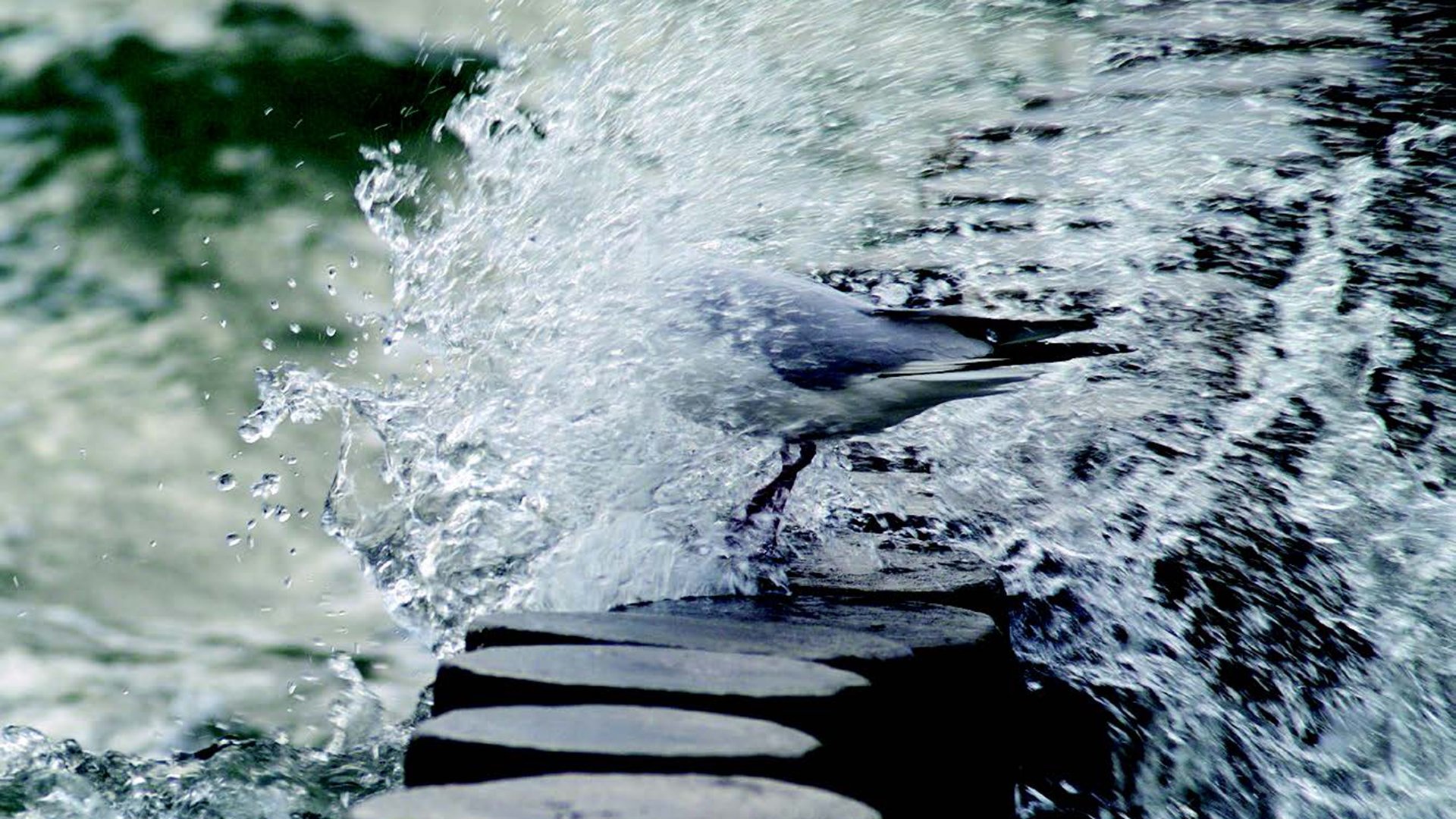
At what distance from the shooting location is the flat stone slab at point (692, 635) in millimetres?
1414

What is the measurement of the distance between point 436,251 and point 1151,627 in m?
1.70

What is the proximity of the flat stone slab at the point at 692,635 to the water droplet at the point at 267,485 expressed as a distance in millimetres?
1554

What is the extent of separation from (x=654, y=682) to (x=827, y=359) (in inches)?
28.9

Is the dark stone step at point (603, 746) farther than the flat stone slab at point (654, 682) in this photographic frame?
No

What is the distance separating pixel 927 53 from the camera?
146 inches

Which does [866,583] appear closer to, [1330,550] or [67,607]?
[1330,550]

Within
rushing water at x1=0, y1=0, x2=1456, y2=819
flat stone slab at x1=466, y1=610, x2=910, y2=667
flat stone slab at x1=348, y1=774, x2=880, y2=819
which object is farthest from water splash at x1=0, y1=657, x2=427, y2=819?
flat stone slab at x1=348, y1=774, x2=880, y2=819

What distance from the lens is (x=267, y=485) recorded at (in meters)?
3.05

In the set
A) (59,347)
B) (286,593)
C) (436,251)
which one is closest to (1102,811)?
(436,251)

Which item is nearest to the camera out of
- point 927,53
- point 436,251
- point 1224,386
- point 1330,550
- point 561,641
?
point 561,641

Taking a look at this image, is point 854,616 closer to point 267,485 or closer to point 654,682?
point 654,682

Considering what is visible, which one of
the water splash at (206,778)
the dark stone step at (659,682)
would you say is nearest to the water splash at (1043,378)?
the water splash at (206,778)

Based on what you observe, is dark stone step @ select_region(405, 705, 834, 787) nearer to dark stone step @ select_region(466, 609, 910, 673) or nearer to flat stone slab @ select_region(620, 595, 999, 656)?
dark stone step @ select_region(466, 609, 910, 673)

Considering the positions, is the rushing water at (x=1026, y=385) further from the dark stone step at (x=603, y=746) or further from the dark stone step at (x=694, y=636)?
the dark stone step at (x=603, y=746)
